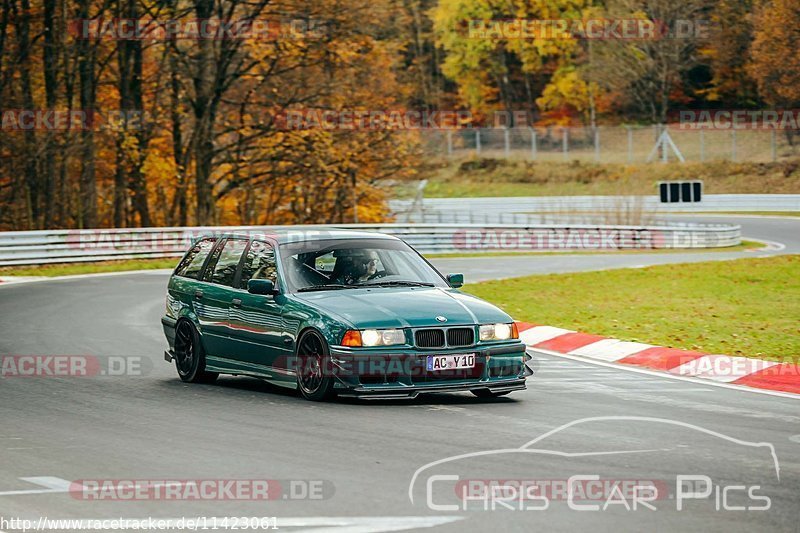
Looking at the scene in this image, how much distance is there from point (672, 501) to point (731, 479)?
75 centimetres

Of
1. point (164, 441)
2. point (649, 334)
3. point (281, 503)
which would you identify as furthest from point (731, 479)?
point (649, 334)

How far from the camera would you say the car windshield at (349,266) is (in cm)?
1212

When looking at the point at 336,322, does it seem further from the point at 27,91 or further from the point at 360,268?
the point at 27,91

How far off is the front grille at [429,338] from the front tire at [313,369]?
0.76 m

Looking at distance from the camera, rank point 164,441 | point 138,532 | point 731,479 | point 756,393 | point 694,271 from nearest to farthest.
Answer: point 138,532, point 731,479, point 164,441, point 756,393, point 694,271

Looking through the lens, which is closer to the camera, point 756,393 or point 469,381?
point 469,381

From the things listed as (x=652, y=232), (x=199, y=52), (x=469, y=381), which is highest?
(x=199, y=52)

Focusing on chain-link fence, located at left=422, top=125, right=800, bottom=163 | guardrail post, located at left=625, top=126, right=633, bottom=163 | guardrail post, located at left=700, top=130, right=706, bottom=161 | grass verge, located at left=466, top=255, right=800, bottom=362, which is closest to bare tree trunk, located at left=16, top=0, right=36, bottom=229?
grass verge, located at left=466, top=255, right=800, bottom=362

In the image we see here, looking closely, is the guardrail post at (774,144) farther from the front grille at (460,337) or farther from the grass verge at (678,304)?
the front grille at (460,337)

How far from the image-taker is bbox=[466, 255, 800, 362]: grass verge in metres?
16.6

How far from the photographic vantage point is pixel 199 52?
1843 inches

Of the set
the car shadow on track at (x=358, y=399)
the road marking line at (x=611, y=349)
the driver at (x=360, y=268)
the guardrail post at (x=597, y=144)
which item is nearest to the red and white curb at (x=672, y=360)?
the road marking line at (x=611, y=349)

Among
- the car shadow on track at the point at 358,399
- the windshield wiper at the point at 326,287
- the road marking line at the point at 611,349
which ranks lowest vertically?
the road marking line at the point at 611,349

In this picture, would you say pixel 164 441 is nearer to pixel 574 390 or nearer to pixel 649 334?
pixel 574 390
